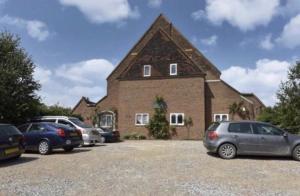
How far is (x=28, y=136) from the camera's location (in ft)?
54.4

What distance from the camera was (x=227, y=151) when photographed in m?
14.5

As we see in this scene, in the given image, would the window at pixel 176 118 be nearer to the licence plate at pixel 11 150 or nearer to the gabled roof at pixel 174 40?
the gabled roof at pixel 174 40

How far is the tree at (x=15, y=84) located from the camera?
19625 millimetres

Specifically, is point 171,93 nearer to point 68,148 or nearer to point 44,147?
point 68,148

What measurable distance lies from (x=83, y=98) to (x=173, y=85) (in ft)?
34.0

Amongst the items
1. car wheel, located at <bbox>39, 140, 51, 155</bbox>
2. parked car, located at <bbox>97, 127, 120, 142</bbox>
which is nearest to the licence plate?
car wheel, located at <bbox>39, 140, 51, 155</bbox>

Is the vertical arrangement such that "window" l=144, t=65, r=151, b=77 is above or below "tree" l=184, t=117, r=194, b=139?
above

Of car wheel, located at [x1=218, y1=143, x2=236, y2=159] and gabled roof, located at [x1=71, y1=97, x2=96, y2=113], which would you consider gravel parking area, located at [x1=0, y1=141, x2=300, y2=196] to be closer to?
car wheel, located at [x1=218, y1=143, x2=236, y2=159]

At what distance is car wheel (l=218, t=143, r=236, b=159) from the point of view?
1441cm

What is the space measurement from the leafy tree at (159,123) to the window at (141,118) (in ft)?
2.62

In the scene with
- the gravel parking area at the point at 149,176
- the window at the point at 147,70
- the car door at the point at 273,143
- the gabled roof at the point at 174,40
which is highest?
the gabled roof at the point at 174,40

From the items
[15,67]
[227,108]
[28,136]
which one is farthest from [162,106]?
[28,136]

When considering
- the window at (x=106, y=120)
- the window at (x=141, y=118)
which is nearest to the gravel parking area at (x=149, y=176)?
the window at (x=141, y=118)

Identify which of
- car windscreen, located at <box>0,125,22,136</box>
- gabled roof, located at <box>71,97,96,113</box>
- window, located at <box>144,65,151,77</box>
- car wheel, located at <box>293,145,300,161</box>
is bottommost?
car wheel, located at <box>293,145,300,161</box>
